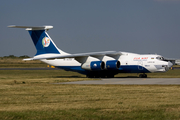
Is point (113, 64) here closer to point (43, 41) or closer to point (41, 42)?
point (43, 41)

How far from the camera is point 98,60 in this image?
33.2 metres

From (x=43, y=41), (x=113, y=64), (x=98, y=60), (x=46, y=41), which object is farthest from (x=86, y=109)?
(x=43, y=41)

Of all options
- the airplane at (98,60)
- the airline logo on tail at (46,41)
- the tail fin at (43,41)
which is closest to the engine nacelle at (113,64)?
the airplane at (98,60)

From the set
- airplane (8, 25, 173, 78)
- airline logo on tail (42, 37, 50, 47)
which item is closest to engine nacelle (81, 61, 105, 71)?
airplane (8, 25, 173, 78)

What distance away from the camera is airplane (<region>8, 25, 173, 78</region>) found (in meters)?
30.6

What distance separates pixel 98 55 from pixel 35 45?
8829mm

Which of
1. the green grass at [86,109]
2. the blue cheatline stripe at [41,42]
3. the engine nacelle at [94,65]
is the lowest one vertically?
the green grass at [86,109]

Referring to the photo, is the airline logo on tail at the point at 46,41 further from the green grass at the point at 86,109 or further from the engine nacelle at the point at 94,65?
the green grass at the point at 86,109

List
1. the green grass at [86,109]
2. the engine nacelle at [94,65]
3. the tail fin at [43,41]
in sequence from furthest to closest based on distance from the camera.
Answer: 1. the tail fin at [43,41]
2. the engine nacelle at [94,65]
3. the green grass at [86,109]

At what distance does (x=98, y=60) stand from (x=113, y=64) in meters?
2.76

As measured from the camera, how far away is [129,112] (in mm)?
9680

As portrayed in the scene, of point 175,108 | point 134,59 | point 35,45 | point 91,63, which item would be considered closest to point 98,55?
point 91,63

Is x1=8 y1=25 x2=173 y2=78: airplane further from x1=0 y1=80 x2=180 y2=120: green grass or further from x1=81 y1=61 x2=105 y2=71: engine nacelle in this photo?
x1=0 y1=80 x2=180 y2=120: green grass

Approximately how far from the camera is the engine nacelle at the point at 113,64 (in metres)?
30.9
